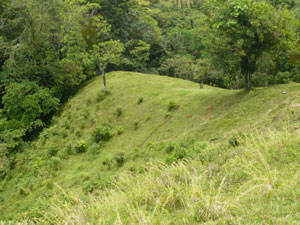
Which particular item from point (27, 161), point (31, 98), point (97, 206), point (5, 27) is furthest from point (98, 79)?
point (97, 206)

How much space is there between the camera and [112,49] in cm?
2583

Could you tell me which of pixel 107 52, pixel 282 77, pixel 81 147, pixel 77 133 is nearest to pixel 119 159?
pixel 81 147

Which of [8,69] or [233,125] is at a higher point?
[8,69]

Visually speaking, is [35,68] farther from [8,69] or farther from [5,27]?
[5,27]

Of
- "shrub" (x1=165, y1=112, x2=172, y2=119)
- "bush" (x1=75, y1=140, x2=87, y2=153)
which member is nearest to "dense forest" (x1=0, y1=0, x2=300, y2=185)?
"shrub" (x1=165, y1=112, x2=172, y2=119)

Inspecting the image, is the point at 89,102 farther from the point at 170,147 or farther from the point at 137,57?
the point at 137,57

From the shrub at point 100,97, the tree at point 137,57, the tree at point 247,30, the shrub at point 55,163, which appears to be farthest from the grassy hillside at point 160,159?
the tree at point 137,57

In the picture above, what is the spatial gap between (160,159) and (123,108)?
10912 millimetres

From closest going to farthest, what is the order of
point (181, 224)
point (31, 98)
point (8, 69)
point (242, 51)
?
point (181, 224), point (242, 51), point (31, 98), point (8, 69)

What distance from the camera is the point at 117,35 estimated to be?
41.2 metres

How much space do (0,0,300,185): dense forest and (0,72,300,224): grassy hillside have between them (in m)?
2.60

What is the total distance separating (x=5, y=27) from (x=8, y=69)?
17.8ft

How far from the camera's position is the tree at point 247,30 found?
14898 mm

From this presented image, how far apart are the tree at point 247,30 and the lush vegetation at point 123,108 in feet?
0.24
